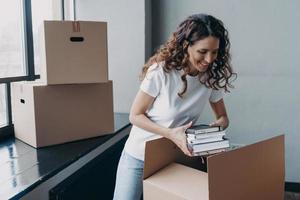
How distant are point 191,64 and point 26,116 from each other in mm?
889

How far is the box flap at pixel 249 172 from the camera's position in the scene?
0.88 m

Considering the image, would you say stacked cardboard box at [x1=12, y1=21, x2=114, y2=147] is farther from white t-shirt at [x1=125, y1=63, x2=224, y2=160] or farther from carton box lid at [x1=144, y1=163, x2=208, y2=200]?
carton box lid at [x1=144, y1=163, x2=208, y2=200]

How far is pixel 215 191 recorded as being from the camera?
88cm

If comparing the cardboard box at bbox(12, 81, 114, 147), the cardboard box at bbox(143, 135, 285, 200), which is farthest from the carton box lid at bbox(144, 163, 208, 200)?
the cardboard box at bbox(12, 81, 114, 147)

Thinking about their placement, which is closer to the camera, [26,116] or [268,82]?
[26,116]

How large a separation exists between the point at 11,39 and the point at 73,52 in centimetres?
50

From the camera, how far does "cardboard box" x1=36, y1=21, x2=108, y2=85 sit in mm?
1515

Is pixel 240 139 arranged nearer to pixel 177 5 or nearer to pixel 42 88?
pixel 177 5

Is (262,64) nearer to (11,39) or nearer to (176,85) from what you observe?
(176,85)

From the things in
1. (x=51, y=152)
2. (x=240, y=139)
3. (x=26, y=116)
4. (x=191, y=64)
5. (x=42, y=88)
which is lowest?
(x=240, y=139)

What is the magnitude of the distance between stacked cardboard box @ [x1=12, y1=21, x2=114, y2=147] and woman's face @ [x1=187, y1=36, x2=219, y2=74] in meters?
0.62

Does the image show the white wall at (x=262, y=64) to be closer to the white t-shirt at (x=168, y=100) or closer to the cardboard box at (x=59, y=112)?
the cardboard box at (x=59, y=112)

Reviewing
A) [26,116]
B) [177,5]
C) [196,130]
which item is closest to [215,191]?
[196,130]

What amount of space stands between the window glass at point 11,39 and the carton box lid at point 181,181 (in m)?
1.12
